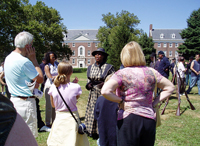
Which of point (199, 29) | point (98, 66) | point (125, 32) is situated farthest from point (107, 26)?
point (98, 66)

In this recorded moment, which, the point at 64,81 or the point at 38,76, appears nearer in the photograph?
the point at 38,76

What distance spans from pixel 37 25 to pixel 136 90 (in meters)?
37.9

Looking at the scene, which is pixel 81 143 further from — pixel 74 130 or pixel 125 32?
pixel 125 32

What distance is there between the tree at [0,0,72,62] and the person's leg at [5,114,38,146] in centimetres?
3107

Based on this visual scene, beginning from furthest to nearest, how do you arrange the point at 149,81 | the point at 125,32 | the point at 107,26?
the point at 107,26, the point at 125,32, the point at 149,81

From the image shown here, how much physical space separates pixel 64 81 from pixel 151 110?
1636 millimetres

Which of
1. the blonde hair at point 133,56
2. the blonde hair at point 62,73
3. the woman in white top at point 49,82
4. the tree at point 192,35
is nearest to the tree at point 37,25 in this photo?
the tree at point 192,35

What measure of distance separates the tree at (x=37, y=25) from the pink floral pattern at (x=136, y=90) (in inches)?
1190

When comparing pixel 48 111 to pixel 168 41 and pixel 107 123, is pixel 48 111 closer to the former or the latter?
pixel 107 123

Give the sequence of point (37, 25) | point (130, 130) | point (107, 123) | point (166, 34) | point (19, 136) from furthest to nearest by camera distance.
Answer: point (166, 34)
point (37, 25)
point (107, 123)
point (130, 130)
point (19, 136)

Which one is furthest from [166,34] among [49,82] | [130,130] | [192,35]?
[130,130]

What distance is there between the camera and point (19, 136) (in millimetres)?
874

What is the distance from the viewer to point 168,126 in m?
5.51

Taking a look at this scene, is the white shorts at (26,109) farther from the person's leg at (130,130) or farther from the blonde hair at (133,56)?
the blonde hair at (133,56)
